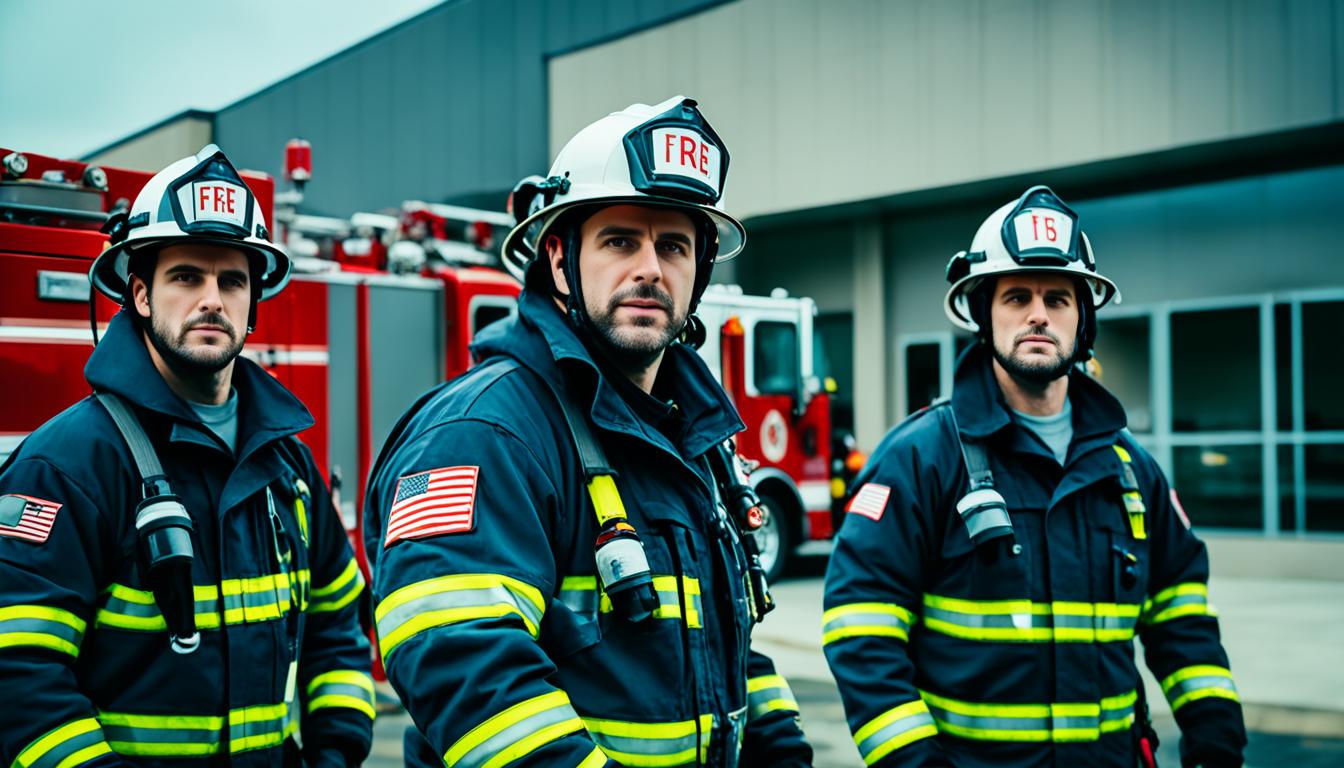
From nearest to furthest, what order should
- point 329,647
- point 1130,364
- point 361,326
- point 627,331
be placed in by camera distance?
point 627,331 < point 329,647 < point 361,326 < point 1130,364

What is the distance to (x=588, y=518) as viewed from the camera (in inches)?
72.6

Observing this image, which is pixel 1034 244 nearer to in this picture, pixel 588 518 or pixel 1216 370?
pixel 588 518

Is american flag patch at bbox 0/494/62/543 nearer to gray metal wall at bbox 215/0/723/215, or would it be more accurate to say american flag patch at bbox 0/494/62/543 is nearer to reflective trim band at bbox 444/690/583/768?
reflective trim band at bbox 444/690/583/768

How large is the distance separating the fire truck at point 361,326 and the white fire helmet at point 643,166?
1220mm

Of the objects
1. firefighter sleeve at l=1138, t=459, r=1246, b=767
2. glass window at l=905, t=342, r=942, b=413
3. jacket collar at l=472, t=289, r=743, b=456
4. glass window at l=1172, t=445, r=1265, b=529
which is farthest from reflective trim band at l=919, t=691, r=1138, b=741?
glass window at l=905, t=342, r=942, b=413

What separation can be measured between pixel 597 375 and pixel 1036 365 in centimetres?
144

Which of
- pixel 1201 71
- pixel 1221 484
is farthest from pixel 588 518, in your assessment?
pixel 1221 484

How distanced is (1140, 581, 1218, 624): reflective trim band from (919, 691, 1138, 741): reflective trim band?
38 centimetres

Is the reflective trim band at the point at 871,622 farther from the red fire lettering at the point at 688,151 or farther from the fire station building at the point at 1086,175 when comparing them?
the fire station building at the point at 1086,175

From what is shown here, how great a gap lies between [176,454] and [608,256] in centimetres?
112

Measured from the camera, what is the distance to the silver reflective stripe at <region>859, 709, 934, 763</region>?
8.46 ft

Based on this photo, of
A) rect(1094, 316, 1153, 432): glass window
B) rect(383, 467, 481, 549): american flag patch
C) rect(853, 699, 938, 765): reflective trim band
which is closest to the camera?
rect(383, 467, 481, 549): american flag patch

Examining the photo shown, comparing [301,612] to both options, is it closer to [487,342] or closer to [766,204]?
[487,342]

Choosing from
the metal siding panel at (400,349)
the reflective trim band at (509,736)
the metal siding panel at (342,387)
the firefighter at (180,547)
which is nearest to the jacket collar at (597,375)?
the reflective trim band at (509,736)
